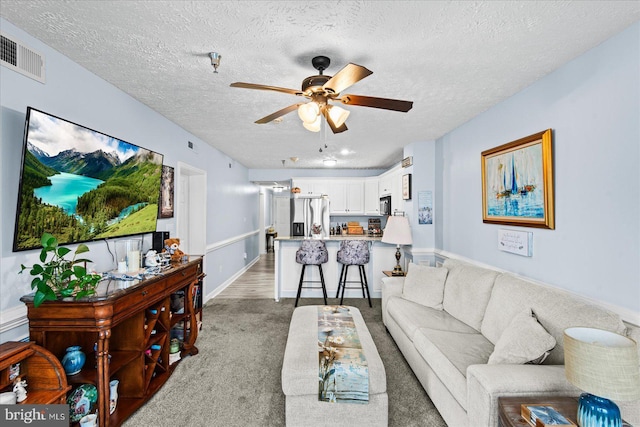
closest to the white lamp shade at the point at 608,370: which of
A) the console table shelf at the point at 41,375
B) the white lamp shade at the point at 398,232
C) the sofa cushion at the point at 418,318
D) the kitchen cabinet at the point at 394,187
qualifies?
the sofa cushion at the point at 418,318

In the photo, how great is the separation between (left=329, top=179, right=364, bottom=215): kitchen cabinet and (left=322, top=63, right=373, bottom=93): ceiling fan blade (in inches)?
195

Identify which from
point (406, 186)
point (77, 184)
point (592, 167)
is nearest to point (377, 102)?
A: point (592, 167)

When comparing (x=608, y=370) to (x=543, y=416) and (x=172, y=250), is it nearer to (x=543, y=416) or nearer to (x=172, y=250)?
(x=543, y=416)

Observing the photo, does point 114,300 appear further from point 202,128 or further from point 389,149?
point 389,149

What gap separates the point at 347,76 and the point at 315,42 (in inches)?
16.2

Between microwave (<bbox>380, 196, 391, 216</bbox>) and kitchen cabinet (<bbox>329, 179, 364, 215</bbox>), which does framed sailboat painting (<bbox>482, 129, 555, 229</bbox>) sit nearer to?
microwave (<bbox>380, 196, 391, 216</bbox>)

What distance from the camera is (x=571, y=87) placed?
2084mm

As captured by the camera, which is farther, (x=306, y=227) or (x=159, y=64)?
(x=306, y=227)

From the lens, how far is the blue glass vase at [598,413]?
1.18m

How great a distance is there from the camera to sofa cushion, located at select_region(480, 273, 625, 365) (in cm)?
169

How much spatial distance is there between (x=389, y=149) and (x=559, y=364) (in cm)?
379

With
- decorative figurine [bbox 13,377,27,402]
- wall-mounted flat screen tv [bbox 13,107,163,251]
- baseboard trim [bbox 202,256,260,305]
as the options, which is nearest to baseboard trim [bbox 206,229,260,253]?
baseboard trim [bbox 202,256,260,305]

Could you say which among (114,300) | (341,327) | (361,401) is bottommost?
(361,401)

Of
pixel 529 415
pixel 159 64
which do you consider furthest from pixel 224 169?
pixel 529 415
